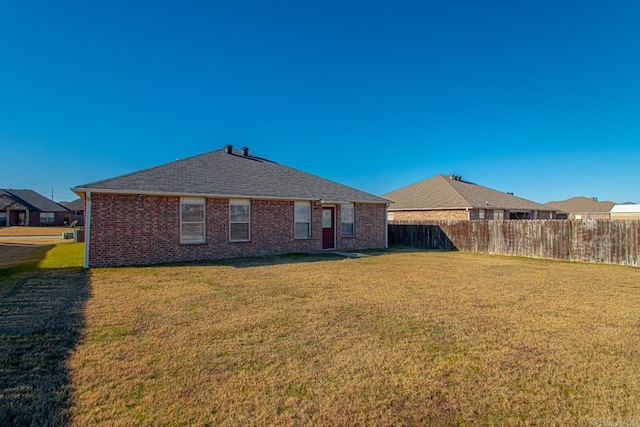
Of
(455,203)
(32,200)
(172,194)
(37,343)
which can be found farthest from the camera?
(32,200)

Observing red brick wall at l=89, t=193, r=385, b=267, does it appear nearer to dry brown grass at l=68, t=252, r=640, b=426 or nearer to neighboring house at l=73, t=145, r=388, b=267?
neighboring house at l=73, t=145, r=388, b=267

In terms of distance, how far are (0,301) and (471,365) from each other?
826 centimetres

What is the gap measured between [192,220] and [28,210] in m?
51.3

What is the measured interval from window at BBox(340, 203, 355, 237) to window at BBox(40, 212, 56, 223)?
5350 centimetres

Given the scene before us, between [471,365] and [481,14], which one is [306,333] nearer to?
[471,365]

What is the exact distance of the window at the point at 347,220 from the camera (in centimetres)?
1684

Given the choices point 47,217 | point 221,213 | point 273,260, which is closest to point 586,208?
point 273,260

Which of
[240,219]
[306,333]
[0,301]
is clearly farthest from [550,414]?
[240,219]

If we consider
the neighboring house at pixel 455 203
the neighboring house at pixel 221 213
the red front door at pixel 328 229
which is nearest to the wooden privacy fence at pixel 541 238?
the neighboring house at pixel 221 213

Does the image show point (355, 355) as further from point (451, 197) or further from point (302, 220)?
point (451, 197)

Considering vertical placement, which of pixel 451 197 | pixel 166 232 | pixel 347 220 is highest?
pixel 451 197

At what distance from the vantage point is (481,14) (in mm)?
14000

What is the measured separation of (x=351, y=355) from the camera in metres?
4.12

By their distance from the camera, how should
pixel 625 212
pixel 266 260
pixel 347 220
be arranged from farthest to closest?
pixel 625 212, pixel 347 220, pixel 266 260
